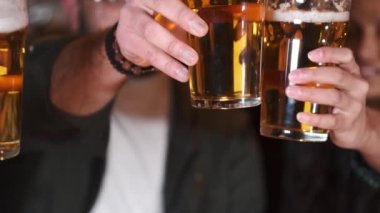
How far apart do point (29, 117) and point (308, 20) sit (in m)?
0.65

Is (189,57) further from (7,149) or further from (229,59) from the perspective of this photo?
(7,149)

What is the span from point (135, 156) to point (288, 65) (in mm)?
660

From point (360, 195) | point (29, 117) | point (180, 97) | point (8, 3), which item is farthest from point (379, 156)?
point (8, 3)

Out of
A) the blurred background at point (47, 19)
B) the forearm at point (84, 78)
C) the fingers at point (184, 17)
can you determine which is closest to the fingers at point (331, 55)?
the fingers at point (184, 17)

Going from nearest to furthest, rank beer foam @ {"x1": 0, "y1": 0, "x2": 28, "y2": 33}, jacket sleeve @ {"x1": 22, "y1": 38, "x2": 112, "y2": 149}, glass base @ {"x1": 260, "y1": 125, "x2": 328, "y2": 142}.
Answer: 1. beer foam @ {"x1": 0, "y1": 0, "x2": 28, "y2": 33}
2. glass base @ {"x1": 260, "y1": 125, "x2": 328, "y2": 142}
3. jacket sleeve @ {"x1": 22, "y1": 38, "x2": 112, "y2": 149}

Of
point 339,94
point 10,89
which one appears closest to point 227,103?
point 339,94

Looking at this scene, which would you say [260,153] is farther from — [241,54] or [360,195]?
[241,54]

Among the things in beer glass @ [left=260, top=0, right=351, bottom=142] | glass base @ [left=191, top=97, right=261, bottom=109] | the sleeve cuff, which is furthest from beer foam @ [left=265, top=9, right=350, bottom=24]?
the sleeve cuff

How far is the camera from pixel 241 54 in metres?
0.93

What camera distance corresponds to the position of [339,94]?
980mm

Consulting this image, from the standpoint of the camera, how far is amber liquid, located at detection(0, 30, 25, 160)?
2.85 feet

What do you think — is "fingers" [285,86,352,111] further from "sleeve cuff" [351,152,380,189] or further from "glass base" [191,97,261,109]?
"sleeve cuff" [351,152,380,189]

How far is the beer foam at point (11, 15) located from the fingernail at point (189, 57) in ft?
0.65

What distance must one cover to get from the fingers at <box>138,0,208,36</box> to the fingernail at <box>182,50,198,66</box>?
3 cm
